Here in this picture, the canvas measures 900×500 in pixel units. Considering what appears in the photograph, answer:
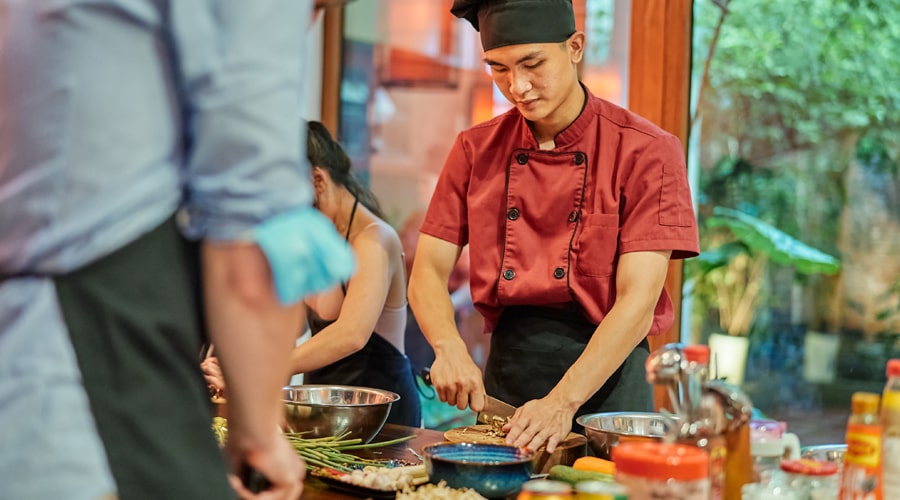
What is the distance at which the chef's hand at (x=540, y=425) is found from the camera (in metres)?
1.93

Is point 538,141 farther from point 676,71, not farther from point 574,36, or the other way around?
point 676,71

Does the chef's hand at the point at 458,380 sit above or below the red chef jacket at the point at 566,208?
below

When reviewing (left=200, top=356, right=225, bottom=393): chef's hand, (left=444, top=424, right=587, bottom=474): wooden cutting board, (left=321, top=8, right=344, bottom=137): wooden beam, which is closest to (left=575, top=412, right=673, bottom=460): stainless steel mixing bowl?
(left=444, top=424, right=587, bottom=474): wooden cutting board

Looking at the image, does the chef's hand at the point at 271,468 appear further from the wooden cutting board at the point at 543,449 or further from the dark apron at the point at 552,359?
the dark apron at the point at 552,359

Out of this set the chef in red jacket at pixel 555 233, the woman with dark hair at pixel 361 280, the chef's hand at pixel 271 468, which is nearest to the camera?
the chef's hand at pixel 271 468

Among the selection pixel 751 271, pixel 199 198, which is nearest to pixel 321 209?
pixel 751 271

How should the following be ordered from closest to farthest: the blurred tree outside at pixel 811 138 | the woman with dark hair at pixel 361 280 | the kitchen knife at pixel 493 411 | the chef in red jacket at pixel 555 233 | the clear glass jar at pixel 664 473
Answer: the clear glass jar at pixel 664 473 → the kitchen knife at pixel 493 411 → the chef in red jacket at pixel 555 233 → the woman with dark hair at pixel 361 280 → the blurred tree outside at pixel 811 138

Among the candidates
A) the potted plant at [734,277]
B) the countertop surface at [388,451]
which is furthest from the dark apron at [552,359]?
the potted plant at [734,277]

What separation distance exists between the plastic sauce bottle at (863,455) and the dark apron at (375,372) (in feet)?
4.99

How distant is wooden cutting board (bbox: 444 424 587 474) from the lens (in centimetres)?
189

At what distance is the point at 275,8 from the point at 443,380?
4.65 ft

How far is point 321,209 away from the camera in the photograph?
291 centimetres

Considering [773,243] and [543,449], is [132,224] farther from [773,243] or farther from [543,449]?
[773,243]

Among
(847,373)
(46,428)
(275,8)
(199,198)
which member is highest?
(275,8)
